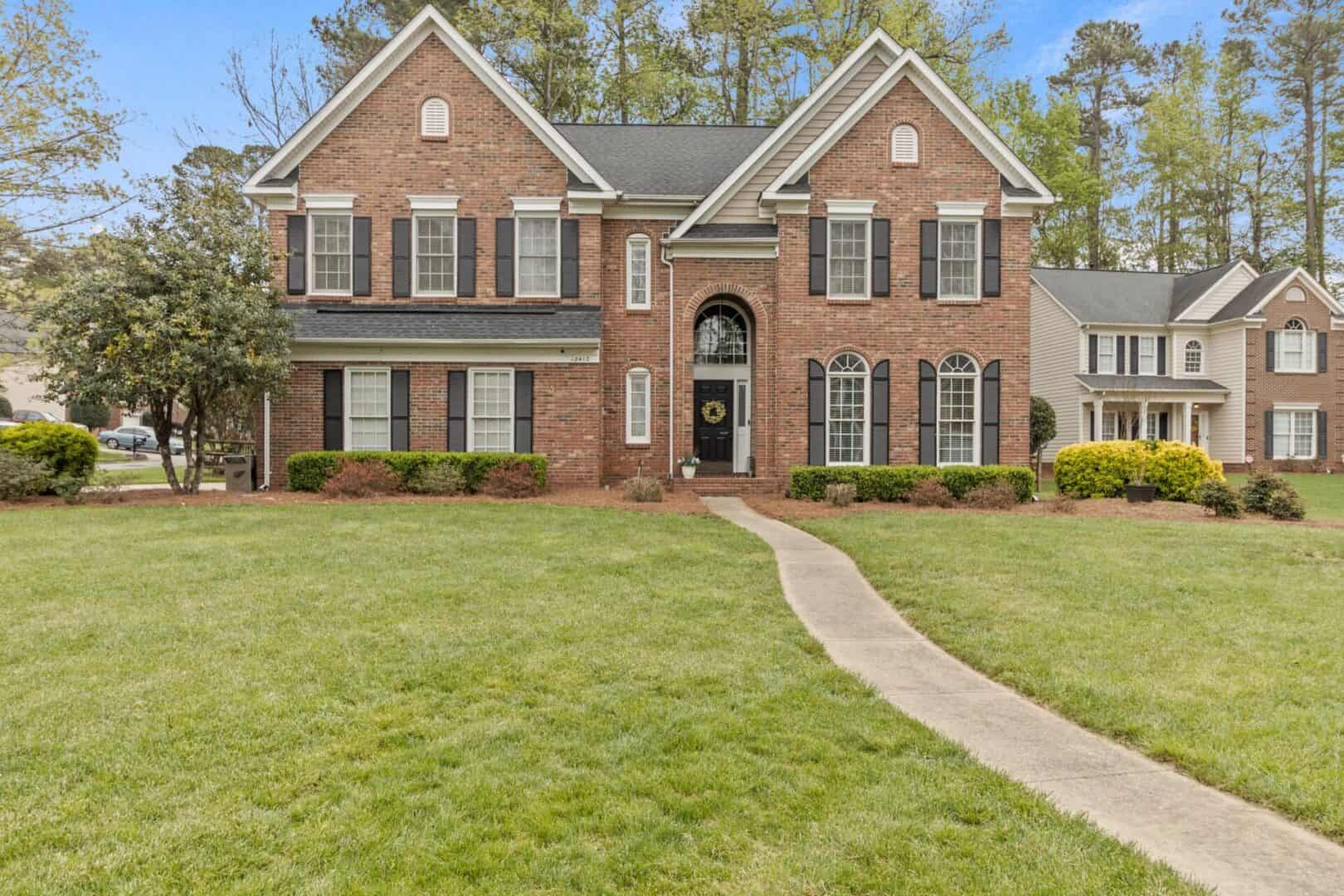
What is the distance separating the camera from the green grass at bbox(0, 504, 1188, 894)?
292cm

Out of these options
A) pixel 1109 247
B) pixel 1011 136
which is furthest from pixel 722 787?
pixel 1109 247

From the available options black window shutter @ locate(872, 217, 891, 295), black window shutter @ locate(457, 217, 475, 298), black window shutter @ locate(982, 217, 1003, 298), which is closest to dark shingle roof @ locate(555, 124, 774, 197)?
black window shutter @ locate(457, 217, 475, 298)

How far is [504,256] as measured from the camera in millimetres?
17359

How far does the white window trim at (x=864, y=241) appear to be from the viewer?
16.7m

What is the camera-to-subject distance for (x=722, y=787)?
3564mm

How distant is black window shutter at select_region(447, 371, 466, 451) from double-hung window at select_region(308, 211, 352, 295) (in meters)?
3.36

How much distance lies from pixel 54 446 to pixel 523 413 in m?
9.34

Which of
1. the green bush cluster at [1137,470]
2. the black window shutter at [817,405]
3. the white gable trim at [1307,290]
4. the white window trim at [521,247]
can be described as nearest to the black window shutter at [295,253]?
the white window trim at [521,247]

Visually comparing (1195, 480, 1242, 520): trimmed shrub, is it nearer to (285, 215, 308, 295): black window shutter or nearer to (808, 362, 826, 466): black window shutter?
(808, 362, 826, 466): black window shutter

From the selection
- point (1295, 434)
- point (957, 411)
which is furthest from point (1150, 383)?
point (957, 411)

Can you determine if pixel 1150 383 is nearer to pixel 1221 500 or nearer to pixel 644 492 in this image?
pixel 1221 500

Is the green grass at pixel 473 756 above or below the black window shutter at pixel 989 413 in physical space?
below

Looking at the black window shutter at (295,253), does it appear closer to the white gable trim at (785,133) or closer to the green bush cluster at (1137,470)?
the white gable trim at (785,133)

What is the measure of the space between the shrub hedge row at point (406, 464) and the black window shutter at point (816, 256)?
7174mm
